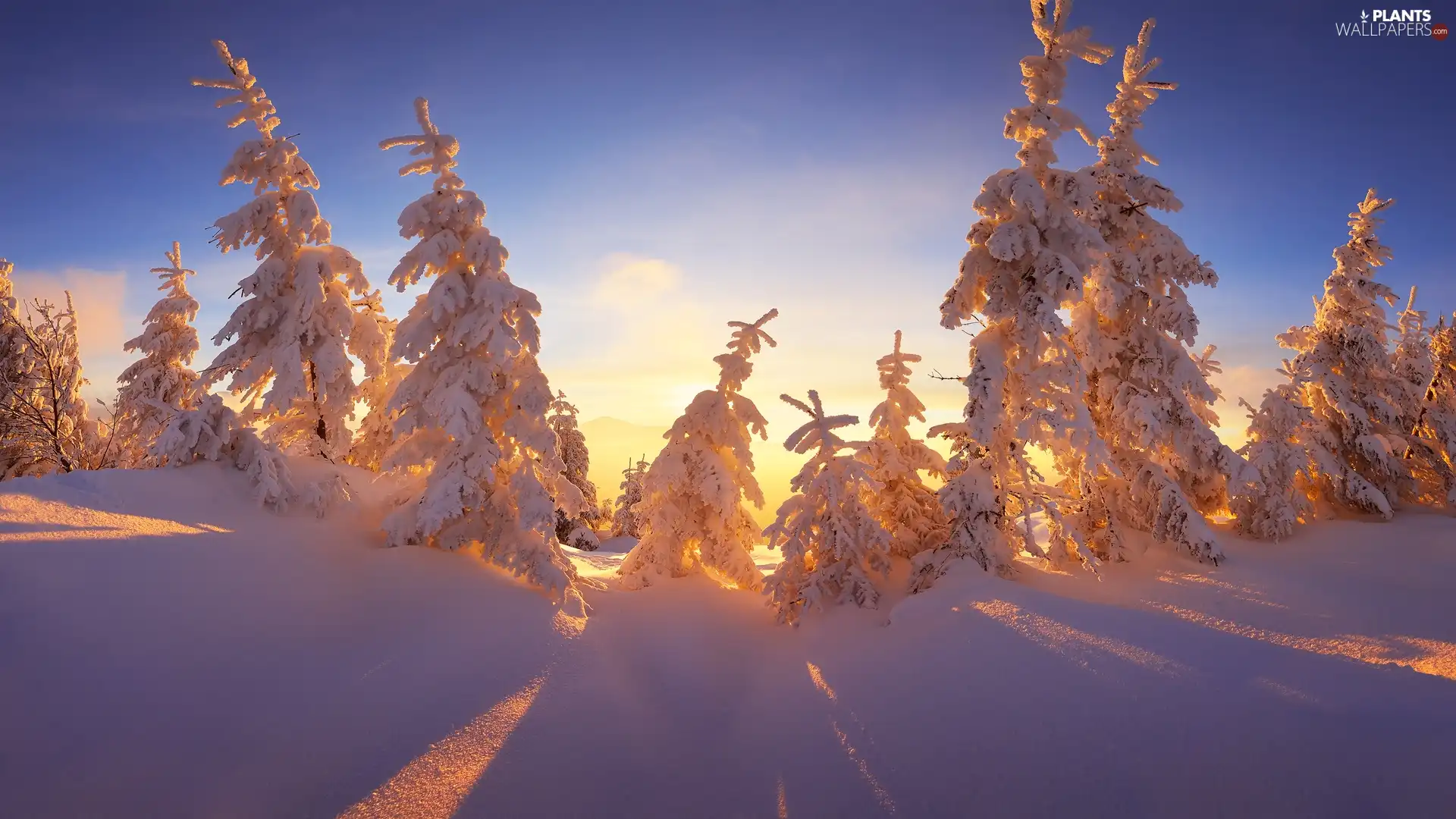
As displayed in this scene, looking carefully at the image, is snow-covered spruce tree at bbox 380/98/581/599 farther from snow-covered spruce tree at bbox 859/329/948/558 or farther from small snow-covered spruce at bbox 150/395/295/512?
snow-covered spruce tree at bbox 859/329/948/558

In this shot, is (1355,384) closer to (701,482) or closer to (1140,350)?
(1140,350)

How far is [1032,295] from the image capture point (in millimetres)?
12617

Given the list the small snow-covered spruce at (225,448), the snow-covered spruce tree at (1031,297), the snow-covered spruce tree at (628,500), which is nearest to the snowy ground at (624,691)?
the small snow-covered spruce at (225,448)

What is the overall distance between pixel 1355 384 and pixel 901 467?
14.7 m

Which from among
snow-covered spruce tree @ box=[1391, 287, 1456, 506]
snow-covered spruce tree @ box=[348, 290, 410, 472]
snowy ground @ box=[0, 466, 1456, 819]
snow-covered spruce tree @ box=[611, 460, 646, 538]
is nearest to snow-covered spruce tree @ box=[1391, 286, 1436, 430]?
snow-covered spruce tree @ box=[1391, 287, 1456, 506]

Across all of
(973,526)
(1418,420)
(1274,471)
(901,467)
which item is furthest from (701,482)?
Answer: (1418,420)

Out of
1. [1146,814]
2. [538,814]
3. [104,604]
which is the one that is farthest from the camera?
→ [104,604]

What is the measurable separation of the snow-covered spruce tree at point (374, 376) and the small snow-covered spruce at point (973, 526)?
13.9 meters

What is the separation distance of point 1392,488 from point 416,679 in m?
25.9

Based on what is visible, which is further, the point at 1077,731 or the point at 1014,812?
the point at 1077,731

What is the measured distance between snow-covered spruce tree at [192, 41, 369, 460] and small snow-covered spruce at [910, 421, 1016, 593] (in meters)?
14.9

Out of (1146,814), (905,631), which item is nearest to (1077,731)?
(1146,814)

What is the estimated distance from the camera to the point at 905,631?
38.0 feet

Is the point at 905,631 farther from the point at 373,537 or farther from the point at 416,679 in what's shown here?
the point at 373,537
